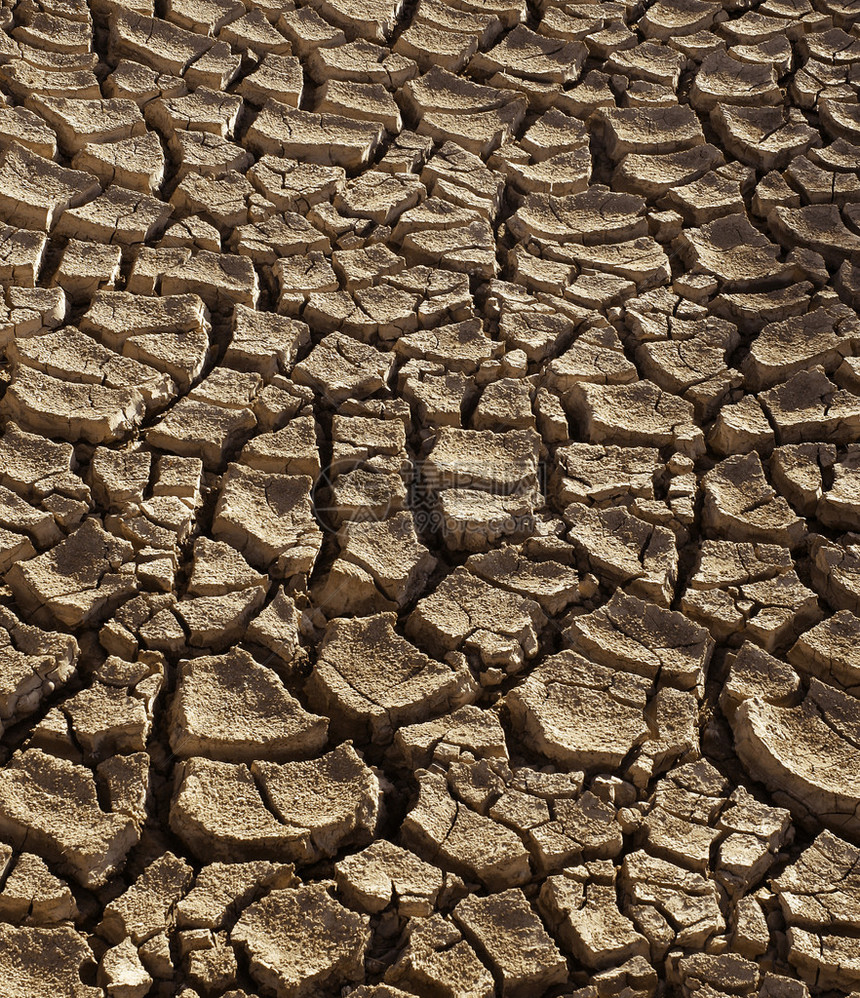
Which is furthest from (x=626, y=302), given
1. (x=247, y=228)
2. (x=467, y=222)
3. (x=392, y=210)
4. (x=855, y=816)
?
(x=855, y=816)

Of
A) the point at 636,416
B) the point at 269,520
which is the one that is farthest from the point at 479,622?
the point at 636,416

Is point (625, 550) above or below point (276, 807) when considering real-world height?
above

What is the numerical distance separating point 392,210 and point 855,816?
1.77m

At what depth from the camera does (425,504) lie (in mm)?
2174

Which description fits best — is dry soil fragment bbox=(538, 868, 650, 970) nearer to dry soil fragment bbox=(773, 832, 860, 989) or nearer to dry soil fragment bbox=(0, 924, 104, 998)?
dry soil fragment bbox=(773, 832, 860, 989)

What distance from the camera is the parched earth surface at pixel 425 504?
162 centimetres

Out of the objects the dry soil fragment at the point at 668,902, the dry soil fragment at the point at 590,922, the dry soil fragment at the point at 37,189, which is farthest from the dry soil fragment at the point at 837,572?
the dry soil fragment at the point at 37,189

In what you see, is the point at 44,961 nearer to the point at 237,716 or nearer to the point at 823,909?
the point at 237,716

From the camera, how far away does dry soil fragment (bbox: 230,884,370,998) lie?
1527mm

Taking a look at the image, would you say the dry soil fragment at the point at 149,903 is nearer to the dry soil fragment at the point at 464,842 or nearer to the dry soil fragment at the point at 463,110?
the dry soil fragment at the point at 464,842

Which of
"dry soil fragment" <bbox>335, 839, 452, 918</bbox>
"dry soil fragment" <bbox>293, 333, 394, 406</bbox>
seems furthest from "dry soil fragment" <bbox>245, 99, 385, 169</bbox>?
"dry soil fragment" <bbox>335, 839, 452, 918</bbox>

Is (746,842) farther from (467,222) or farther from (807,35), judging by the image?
(807,35)

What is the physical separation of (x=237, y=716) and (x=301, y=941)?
1.27ft

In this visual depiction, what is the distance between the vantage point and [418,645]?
195cm
